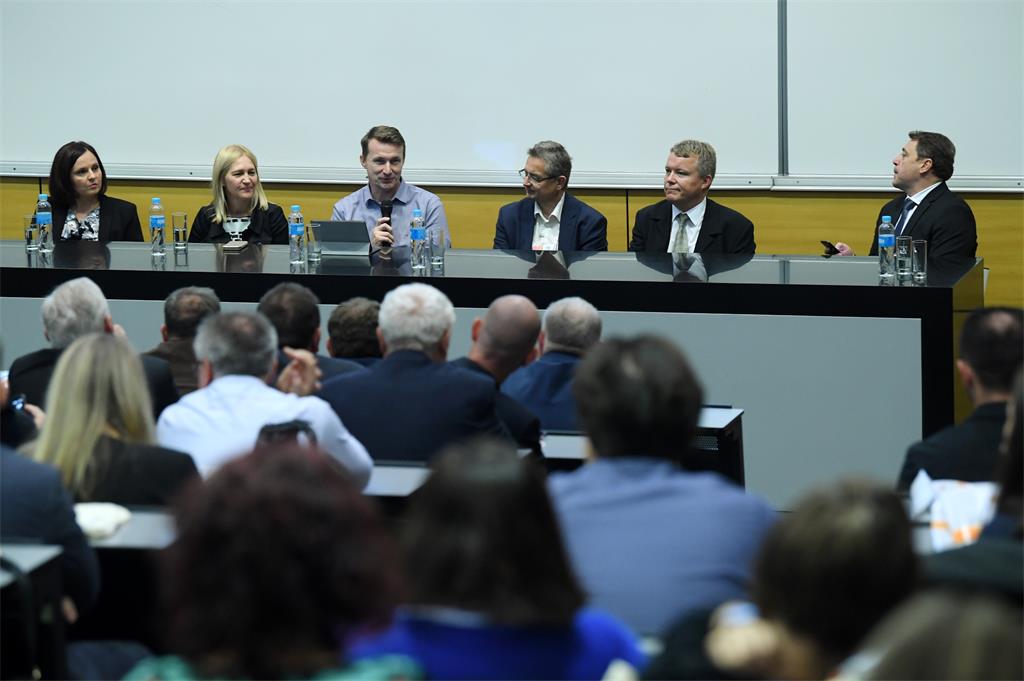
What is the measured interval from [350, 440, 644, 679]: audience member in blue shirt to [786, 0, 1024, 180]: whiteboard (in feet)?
19.2

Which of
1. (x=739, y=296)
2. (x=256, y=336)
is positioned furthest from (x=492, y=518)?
(x=739, y=296)

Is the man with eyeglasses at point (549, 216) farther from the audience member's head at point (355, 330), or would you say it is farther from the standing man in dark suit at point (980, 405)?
the standing man in dark suit at point (980, 405)

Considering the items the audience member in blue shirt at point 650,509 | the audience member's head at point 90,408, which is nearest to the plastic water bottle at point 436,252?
the audience member's head at point 90,408

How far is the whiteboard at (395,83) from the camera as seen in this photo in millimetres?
7215

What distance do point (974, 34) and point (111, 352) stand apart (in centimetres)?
547

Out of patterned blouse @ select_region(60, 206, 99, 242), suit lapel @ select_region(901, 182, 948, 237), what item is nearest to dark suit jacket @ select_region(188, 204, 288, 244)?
patterned blouse @ select_region(60, 206, 99, 242)

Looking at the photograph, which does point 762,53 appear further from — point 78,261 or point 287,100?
point 78,261

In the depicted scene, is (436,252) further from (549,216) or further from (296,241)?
(549,216)

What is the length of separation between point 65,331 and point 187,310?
357mm

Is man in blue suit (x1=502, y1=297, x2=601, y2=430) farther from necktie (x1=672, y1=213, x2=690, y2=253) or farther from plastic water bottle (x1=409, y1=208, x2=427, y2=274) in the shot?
necktie (x1=672, y1=213, x2=690, y2=253)

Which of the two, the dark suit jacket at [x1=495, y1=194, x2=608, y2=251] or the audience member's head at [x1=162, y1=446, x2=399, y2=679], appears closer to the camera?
the audience member's head at [x1=162, y1=446, x2=399, y2=679]

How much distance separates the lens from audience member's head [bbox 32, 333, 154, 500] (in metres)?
2.61

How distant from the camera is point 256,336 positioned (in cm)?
308

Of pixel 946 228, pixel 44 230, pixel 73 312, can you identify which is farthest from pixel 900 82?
pixel 73 312
